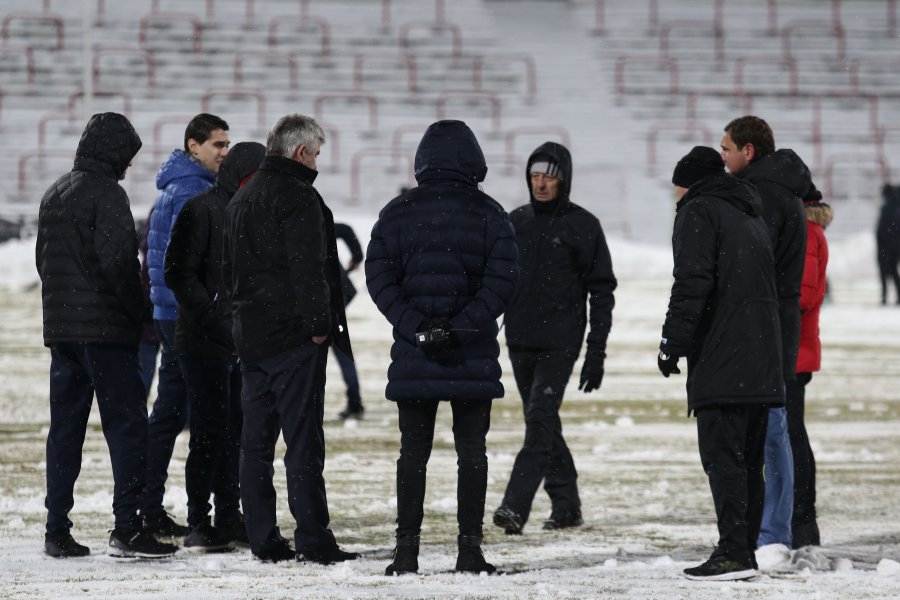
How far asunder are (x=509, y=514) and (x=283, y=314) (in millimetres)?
1615

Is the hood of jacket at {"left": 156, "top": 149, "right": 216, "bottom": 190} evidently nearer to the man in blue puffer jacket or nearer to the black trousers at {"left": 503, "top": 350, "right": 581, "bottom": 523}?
the man in blue puffer jacket

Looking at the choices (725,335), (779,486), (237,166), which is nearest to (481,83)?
(237,166)

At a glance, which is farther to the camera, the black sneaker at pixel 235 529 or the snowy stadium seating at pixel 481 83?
the snowy stadium seating at pixel 481 83

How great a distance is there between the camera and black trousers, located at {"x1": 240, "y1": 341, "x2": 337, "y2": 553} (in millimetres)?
6219

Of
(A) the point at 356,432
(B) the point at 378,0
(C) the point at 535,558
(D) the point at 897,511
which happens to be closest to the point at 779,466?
(C) the point at 535,558

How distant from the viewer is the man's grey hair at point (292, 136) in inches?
246

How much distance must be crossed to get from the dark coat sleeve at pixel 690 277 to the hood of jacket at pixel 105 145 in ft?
7.39

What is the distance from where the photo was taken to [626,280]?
24203 mm

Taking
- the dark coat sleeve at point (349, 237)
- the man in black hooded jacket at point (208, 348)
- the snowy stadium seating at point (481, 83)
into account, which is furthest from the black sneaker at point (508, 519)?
the snowy stadium seating at point (481, 83)

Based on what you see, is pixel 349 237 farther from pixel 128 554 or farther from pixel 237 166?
pixel 128 554

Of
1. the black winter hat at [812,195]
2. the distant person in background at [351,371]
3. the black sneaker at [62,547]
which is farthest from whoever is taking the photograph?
the distant person in background at [351,371]

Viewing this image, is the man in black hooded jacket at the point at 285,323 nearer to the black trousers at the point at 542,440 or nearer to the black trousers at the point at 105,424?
the black trousers at the point at 105,424

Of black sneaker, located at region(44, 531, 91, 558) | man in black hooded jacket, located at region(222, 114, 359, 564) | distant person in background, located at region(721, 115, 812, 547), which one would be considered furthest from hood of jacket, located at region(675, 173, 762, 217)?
black sneaker, located at region(44, 531, 91, 558)

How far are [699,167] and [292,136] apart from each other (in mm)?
1631
